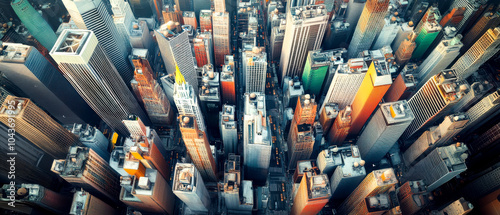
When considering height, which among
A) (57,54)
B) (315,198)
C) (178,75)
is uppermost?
(57,54)

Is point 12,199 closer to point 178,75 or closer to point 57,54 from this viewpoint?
point 57,54

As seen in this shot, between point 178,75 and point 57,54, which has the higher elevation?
point 57,54

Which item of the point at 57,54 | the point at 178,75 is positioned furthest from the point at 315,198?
the point at 57,54

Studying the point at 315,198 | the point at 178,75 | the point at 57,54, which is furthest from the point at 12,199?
the point at 315,198

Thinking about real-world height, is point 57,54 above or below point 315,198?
above

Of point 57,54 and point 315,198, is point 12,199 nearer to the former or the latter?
point 57,54

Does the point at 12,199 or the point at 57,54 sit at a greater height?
the point at 57,54

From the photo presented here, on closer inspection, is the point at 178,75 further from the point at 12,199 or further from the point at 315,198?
the point at 12,199
